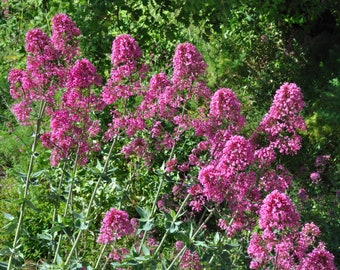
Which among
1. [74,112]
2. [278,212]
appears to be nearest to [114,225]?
[74,112]

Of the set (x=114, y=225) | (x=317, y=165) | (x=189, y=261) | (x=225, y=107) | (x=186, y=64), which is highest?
(x=186, y=64)

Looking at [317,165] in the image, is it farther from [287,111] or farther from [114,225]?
[114,225]

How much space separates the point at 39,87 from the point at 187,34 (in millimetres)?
5881

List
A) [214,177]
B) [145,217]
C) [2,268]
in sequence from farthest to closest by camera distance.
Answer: [2,268] < [145,217] < [214,177]

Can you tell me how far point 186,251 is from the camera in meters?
3.05

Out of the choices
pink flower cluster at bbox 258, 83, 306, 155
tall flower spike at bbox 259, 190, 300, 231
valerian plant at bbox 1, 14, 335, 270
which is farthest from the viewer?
pink flower cluster at bbox 258, 83, 306, 155

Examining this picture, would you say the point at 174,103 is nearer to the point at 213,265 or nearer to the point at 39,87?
the point at 39,87

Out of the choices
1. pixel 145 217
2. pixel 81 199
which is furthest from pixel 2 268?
pixel 81 199

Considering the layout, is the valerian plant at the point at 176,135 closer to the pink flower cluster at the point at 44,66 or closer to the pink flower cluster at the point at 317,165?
the pink flower cluster at the point at 44,66

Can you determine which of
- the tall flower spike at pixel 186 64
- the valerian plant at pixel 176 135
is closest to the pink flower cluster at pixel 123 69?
the valerian plant at pixel 176 135

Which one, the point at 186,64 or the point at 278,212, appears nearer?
the point at 278,212

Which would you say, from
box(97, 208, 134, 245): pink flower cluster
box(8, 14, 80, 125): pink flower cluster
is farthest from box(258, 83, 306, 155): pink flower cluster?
box(8, 14, 80, 125): pink flower cluster

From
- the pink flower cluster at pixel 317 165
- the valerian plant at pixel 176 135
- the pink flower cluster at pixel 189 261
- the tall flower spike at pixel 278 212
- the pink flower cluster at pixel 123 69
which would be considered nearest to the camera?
the tall flower spike at pixel 278 212

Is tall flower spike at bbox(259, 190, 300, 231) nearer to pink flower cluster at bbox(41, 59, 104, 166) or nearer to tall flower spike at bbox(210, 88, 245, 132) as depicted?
tall flower spike at bbox(210, 88, 245, 132)
